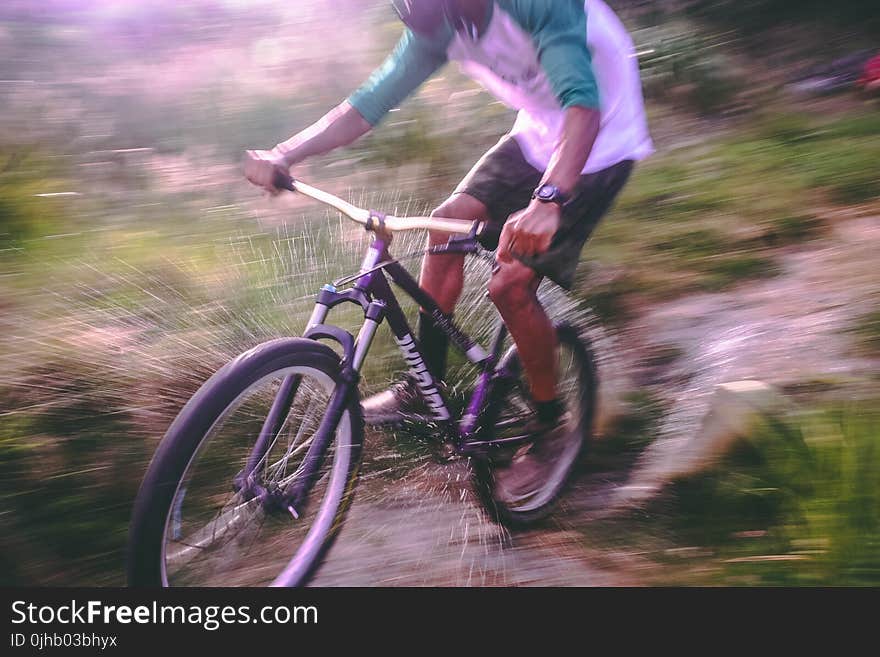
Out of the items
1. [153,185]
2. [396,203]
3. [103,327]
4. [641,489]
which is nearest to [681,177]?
[396,203]

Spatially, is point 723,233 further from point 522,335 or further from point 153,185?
point 153,185

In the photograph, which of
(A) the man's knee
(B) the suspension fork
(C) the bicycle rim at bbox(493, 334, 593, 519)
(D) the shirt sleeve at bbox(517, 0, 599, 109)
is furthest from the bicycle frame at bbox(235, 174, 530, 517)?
(D) the shirt sleeve at bbox(517, 0, 599, 109)

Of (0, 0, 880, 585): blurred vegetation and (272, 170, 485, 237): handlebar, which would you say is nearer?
(272, 170, 485, 237): handlebar

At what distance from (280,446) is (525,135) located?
1053 millimetres

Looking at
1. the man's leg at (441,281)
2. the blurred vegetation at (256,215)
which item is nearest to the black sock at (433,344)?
the man's leg at (441,281)

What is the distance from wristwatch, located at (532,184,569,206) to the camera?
1.72m

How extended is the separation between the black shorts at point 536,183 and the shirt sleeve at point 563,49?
0.37 metres

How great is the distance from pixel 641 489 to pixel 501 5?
131cm

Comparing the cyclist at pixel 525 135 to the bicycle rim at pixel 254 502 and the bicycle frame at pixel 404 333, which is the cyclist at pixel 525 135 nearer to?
the bicycle frame at pixel 404 333

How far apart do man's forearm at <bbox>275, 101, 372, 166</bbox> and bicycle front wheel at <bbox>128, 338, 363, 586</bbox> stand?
54cm

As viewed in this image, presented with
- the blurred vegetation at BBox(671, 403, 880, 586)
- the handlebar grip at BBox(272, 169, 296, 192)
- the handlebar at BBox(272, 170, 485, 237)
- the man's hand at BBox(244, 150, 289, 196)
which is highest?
the man's hand at BBox(244, 150, 289, 196)

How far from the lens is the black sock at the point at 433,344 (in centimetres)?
218

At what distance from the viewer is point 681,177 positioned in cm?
338

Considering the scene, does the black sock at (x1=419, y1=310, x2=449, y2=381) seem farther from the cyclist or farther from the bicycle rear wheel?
the bicycle rear wheel
